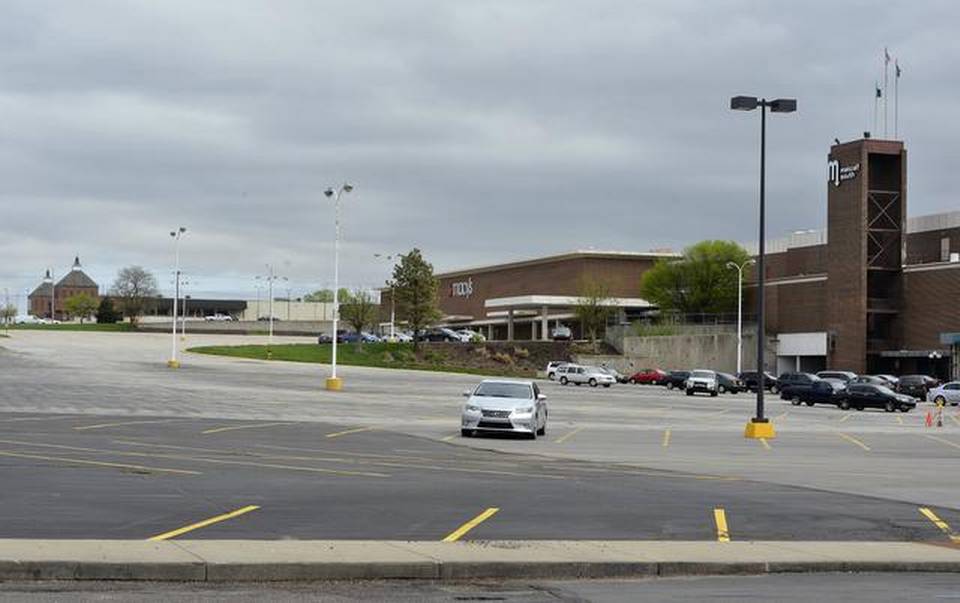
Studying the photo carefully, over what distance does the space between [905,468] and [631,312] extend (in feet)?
383

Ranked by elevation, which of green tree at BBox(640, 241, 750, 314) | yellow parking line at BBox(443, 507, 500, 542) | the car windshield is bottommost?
yellow parking line at BBox(443, 507, 500, 542)

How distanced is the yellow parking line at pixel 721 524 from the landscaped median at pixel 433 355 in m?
73.0

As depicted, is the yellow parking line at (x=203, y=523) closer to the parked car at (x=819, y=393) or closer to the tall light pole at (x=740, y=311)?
the parked car at (x=819, y=393)

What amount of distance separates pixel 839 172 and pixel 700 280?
83.0ft

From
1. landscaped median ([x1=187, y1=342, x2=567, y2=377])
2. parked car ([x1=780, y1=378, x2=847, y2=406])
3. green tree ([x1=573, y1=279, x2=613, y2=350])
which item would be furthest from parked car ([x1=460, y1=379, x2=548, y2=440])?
green tree ([x1=573, y1=279, x2=613, y2=350])

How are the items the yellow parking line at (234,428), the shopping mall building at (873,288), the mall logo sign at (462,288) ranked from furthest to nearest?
the mall logo sign at (462,288), the shopping mall building at (873,288), the yellow parking line at (234,428)

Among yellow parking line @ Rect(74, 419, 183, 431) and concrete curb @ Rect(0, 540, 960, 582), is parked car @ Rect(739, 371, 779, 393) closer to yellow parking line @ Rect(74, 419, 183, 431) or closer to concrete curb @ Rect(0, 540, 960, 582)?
yellow parking line @ Rect(74, 419, 183, 431)

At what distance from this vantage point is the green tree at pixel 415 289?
3868 inches

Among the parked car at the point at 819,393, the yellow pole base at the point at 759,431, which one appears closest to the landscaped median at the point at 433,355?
the parked car at the point at 819,393

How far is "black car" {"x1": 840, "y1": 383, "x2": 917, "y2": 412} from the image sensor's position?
6016cm

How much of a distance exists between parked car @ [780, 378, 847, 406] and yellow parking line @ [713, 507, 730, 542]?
48.3 metres

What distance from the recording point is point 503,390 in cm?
3378

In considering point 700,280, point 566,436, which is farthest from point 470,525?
point 700,280

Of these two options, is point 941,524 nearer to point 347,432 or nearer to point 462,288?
point 347,432
